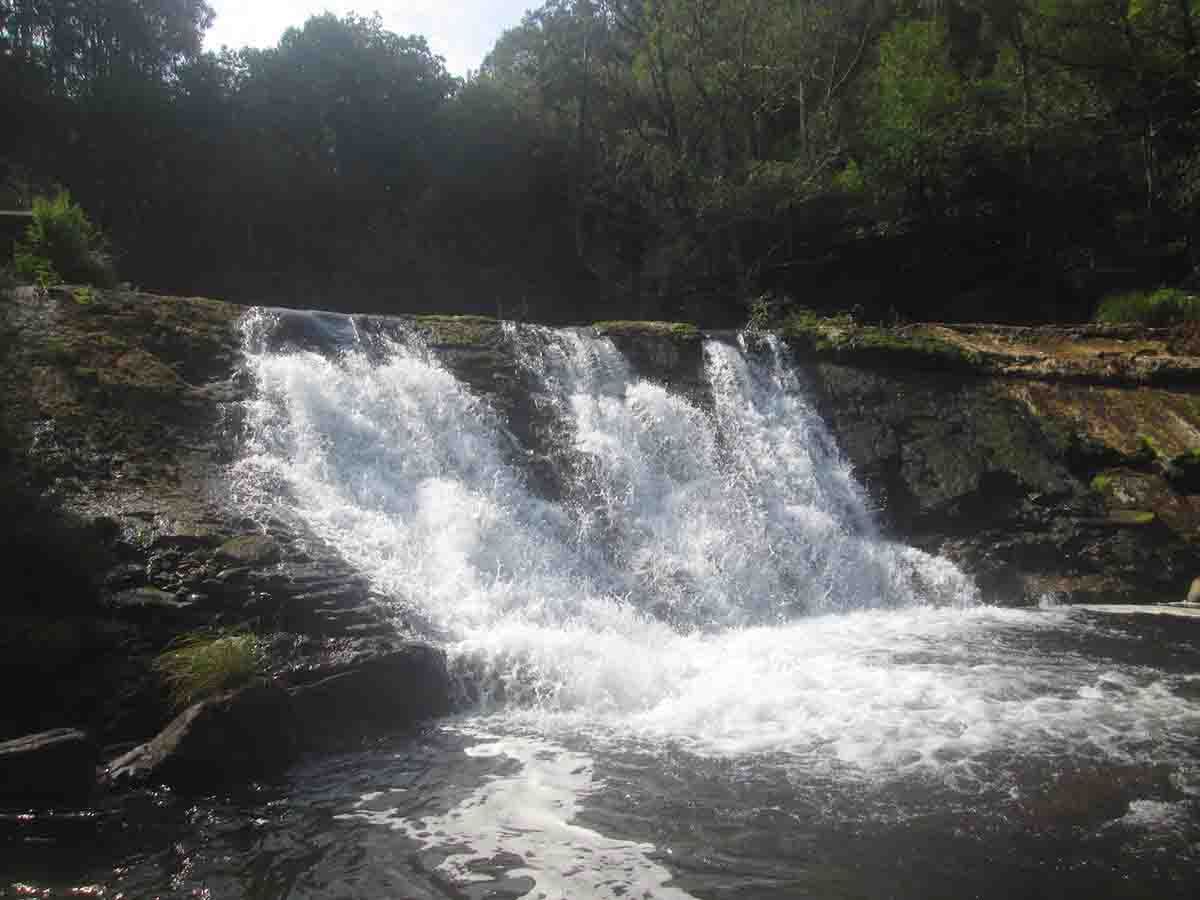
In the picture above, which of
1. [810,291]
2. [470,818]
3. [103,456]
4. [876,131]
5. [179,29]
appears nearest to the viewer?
[470,818]

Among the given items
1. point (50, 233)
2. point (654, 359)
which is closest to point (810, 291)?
point (654, 359)

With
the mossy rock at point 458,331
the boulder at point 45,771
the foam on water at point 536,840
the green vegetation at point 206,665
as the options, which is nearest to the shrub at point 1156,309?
the mossy rock at point 458,331

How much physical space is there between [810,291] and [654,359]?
1127 centimetres

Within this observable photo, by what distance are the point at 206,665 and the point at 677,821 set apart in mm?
3596

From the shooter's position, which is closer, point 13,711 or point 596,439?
point 13,711

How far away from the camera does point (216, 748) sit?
5.46 metres

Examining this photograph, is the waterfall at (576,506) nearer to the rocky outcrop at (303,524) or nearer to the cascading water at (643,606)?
the cascading water at (643,606)

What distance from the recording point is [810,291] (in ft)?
75.5

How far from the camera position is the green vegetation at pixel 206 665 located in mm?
6082

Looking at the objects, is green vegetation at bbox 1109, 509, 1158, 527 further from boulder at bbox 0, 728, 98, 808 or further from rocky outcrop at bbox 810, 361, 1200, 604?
boulder at bbox 0, 728, 98, 808

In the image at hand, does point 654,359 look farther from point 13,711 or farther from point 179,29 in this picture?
point 179,29

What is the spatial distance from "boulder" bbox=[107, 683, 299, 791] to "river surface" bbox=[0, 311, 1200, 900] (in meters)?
0.21

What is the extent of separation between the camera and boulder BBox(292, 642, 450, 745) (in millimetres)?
6301

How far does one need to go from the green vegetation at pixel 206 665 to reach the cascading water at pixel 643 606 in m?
1.50
